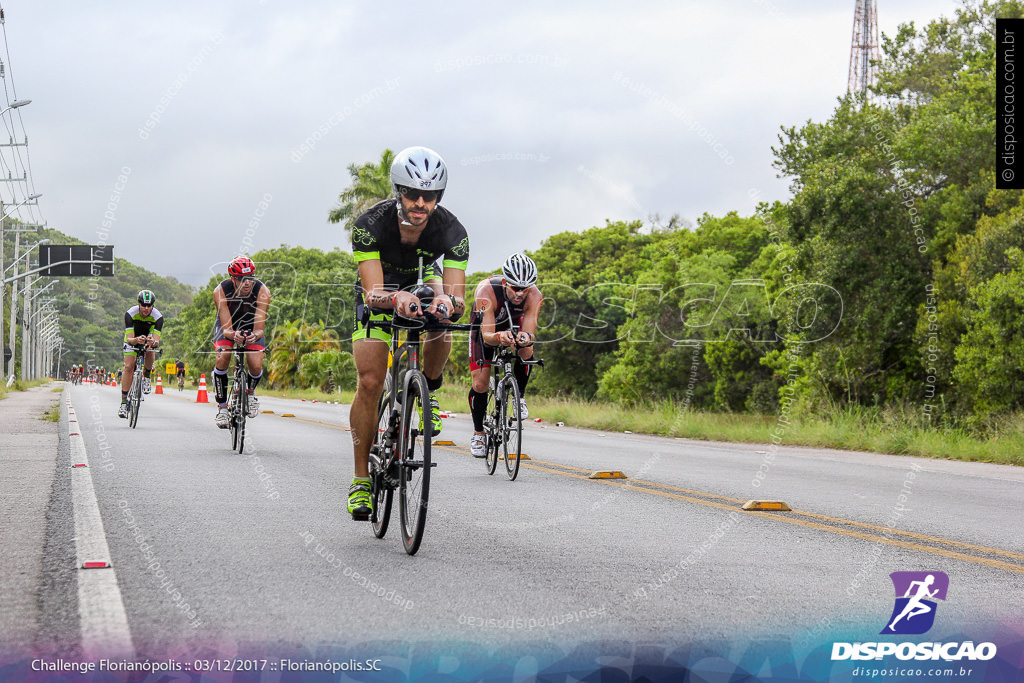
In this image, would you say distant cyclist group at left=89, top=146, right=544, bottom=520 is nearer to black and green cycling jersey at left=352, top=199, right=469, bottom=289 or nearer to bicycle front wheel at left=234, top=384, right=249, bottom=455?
black and green cycling jersey at left=352, top=199, right=469, bottom=289

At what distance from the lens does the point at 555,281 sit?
168 feet

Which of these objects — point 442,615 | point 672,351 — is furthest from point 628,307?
point 442,615

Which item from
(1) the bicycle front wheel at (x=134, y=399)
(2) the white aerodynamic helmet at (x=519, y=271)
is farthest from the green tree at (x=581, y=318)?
(2) the white aerodynamic helmet at (x=519, y=271)

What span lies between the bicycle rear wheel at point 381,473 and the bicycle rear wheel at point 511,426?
351 cm

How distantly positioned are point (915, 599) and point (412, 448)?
2682 mm

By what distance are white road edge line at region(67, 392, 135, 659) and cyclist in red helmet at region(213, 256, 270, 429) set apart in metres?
5.01

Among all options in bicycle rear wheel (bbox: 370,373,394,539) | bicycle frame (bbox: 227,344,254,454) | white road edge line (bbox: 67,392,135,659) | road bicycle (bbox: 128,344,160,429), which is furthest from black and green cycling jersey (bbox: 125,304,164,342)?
bicycle rear wheel (bbox: 370,373,394,539)

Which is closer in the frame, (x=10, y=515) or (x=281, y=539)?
(x=281, y=539)

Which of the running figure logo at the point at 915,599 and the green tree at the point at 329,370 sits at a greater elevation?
the green tree at the point at 329,370

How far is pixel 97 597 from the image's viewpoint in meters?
4.09

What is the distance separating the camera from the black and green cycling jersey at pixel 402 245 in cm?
572

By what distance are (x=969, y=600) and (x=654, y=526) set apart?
2382 millimetres

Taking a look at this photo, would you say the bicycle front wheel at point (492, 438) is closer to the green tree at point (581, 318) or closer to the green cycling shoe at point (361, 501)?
the green cycling shoe at point (361, 501)

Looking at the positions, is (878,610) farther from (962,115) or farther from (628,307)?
(628,307)
